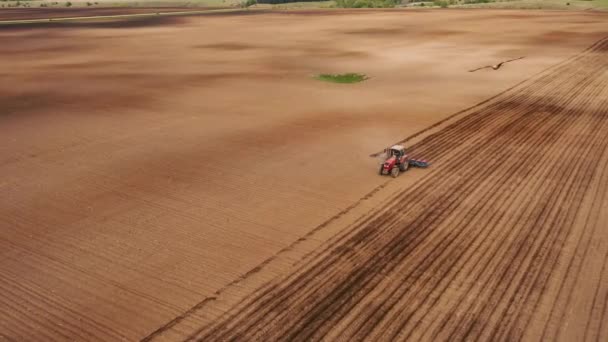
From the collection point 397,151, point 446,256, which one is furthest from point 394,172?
point 446,256

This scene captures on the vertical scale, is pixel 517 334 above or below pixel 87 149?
below

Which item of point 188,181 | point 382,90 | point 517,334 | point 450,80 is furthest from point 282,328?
point 450,80

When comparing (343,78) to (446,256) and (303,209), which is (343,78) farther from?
(446,256)

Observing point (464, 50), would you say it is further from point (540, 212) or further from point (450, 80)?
point (540, 212)

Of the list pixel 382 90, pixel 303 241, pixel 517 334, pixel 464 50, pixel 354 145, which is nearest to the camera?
pixel 517 334

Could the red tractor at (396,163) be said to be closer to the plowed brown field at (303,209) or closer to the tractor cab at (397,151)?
the tractor cab at (397,151)

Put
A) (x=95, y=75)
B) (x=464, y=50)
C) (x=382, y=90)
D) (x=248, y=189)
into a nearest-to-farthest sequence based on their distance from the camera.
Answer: (x=248, y=189)
(x=382, y=90)
(x=95, y=75)
(x=464, y=50)

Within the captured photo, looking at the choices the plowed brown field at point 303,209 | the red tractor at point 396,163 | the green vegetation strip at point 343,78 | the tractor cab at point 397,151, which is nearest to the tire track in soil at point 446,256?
the plowed brown field at point 303,209

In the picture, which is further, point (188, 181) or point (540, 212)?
point (188, 181)
